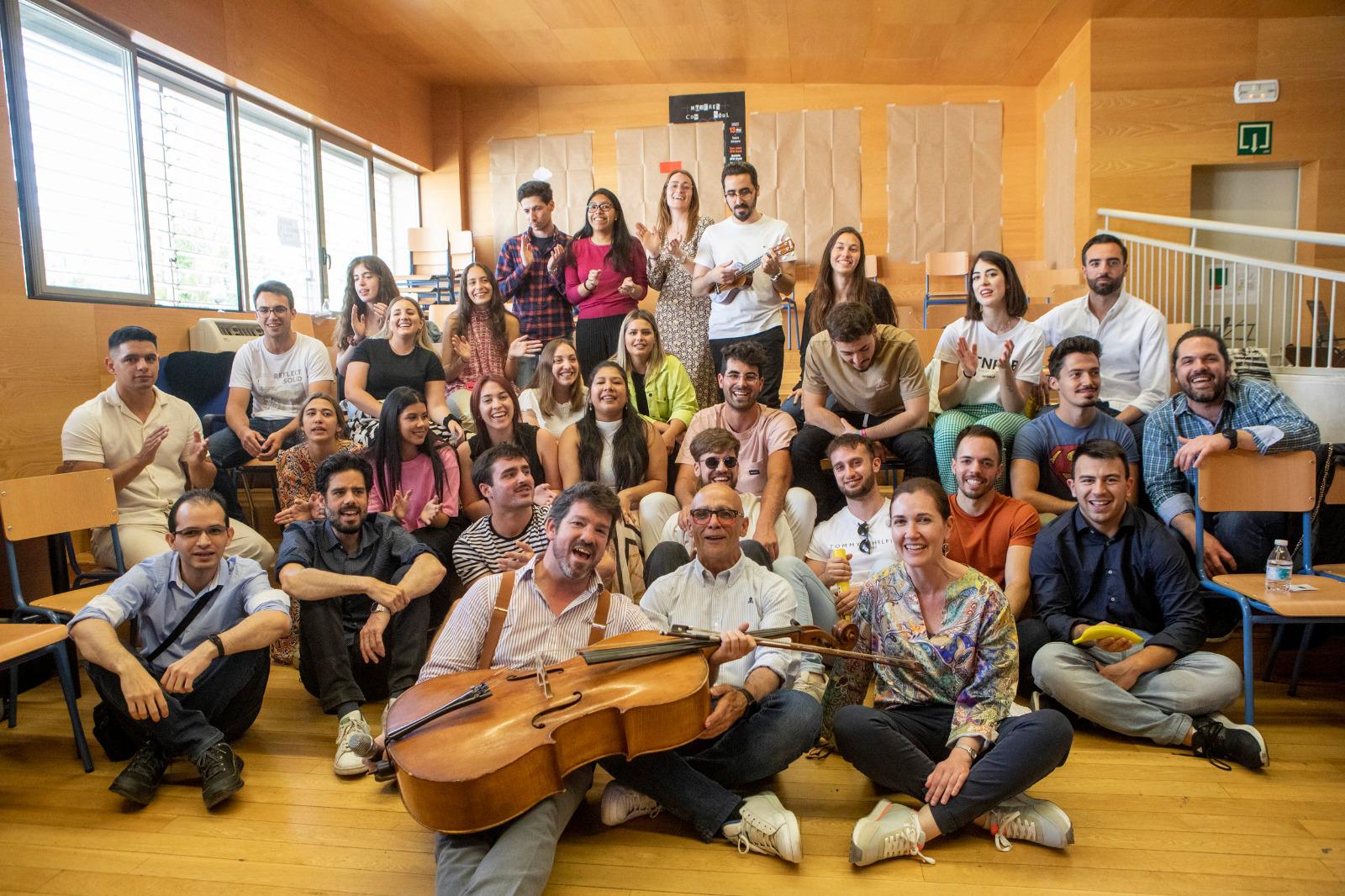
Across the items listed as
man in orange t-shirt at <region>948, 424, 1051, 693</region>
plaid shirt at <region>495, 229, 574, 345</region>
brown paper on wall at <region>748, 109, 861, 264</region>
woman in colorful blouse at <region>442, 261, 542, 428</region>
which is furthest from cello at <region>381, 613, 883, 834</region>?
brown paper on wall at <region>748, 109, 861, 264</region>

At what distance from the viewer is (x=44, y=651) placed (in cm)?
247

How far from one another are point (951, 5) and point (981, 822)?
5.96m

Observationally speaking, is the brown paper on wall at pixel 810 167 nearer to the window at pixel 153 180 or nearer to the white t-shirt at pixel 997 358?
the window at pixel 153 180

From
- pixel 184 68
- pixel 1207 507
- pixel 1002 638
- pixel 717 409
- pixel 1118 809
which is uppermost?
pixel 184 68

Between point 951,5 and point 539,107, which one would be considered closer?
point 951,5

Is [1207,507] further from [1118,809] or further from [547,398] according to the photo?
[547,398]

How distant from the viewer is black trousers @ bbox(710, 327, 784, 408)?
4.17 meters

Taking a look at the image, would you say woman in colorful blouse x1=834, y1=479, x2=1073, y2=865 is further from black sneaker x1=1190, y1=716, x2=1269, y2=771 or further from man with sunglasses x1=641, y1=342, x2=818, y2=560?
man with sunglasses x1=641, y1=342, x2=818, y2=560

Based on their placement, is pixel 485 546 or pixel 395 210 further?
pixel 395 210

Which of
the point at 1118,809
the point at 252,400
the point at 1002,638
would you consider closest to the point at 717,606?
the point at 1002,638

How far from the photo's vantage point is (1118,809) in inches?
86.2

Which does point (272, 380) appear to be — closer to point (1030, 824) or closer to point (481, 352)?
point (481, 352)

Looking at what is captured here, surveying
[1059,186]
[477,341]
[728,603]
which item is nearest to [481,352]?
[477,341]

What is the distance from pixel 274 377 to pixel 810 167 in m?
5.48
